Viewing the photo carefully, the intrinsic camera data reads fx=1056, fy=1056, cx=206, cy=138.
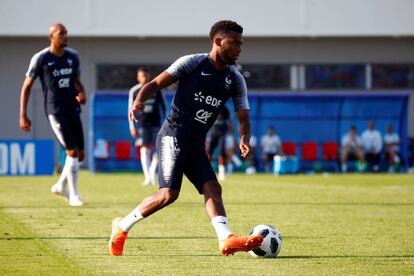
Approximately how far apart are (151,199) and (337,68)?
3257 cm

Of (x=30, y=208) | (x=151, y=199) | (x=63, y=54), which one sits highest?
(x=63, y=54)

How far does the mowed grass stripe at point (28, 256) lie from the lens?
9.02 m

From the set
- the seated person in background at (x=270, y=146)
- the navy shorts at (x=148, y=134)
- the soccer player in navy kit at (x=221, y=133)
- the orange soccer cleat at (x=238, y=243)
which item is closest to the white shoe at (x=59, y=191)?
the navy shorts at (x=148, y=134)

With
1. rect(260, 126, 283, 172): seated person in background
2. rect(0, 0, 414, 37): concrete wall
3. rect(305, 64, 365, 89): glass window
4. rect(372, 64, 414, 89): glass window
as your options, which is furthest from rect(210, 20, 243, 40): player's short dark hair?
rect(372, 64, 414, 89): glass window

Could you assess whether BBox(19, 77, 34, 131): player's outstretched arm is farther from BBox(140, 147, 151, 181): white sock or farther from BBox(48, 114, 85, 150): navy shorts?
BBox(140, 147, 151, 181): white sock

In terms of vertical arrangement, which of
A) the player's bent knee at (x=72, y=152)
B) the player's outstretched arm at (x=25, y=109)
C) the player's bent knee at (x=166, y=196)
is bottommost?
the player's bent knee at (x=72, y=152)

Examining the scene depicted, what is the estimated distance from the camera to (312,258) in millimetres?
9891

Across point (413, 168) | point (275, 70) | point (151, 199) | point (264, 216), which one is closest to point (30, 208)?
point (264, 216)

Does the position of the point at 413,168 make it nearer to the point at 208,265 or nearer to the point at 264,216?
the point at 264,216

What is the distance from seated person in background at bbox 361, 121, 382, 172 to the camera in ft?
115

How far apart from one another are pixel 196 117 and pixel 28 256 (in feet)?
6.85

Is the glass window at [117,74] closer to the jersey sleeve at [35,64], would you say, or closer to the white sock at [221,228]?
the jersey sleeve at [35,64]

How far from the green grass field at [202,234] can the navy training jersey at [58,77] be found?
1567mm

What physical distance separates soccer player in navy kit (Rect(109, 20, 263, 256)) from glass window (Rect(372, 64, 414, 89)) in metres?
32.7
